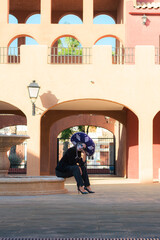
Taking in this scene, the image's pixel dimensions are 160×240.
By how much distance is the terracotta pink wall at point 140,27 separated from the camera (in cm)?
1744

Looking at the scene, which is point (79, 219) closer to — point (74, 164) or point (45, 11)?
point (74, 164)

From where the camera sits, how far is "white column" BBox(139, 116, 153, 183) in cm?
1384

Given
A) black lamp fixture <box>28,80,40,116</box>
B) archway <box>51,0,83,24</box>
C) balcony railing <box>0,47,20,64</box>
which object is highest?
archway <box>51,0,83,24</box>

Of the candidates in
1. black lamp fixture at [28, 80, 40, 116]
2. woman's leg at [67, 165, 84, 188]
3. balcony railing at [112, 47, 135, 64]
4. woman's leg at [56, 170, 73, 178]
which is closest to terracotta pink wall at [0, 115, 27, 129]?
balcony railing at [112, 47, 135, 64]

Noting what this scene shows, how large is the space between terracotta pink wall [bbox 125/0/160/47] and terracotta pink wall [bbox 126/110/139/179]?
9.78 ft

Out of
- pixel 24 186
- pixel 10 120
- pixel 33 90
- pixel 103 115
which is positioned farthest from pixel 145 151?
pixel 10 120

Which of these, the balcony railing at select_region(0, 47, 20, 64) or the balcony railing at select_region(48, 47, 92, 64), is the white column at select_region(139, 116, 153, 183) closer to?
the balcony railing at select_region(48, 47, 92, 64)

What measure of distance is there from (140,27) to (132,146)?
194 inches

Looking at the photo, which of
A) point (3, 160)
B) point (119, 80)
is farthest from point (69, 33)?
point (3, 160)

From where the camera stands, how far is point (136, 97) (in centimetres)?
1420

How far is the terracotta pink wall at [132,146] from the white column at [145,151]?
9.18 ft

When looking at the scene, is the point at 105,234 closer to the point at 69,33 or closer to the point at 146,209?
the point at 146,209

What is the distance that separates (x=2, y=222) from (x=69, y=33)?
1483 cm

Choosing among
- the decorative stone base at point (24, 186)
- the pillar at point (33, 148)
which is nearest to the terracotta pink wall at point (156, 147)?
the pillar at point (33, 148)
